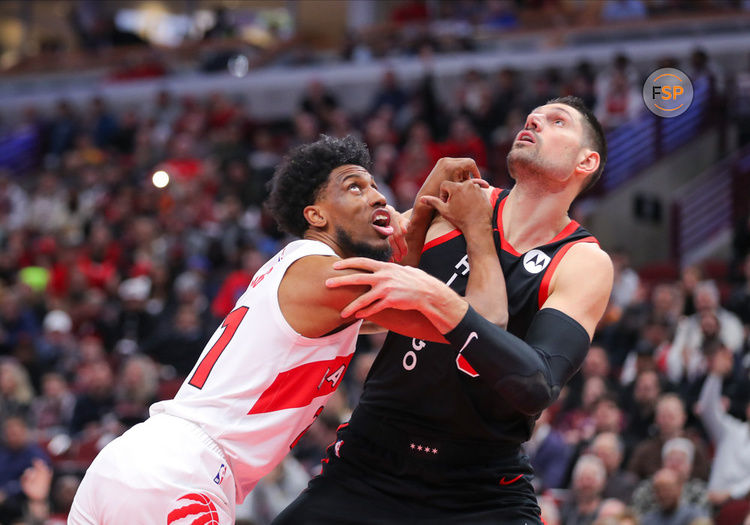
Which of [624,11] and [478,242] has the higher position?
[478,242]

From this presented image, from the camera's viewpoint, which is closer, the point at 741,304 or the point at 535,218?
the point at 535,218

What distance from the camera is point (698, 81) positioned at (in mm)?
15031

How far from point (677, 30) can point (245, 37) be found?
35.8 feet

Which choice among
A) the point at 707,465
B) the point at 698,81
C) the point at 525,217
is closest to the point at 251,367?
the point at 525,217

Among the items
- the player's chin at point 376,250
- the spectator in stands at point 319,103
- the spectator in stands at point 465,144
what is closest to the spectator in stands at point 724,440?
the player's chin at point 376,250

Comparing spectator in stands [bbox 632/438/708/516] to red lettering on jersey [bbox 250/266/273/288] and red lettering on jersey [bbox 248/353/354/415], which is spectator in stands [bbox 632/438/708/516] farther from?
red lettering on jersey [bbox 250/266/273/288]

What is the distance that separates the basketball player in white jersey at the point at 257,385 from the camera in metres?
4.08

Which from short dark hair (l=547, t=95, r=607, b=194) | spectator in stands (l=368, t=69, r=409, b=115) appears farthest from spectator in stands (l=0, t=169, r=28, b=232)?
short dark hair (l=547, t=95, r=607, b=194)

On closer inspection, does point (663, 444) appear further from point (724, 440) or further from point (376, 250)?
point (376, 250)

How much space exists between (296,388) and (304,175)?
94 cm

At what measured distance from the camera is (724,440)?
908 centimetres

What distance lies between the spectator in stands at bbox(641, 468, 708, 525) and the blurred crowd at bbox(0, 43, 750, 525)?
17 millimetres

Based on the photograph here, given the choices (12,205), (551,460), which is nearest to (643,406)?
(551,460)

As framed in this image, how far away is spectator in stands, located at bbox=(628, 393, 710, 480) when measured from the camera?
899 cm
